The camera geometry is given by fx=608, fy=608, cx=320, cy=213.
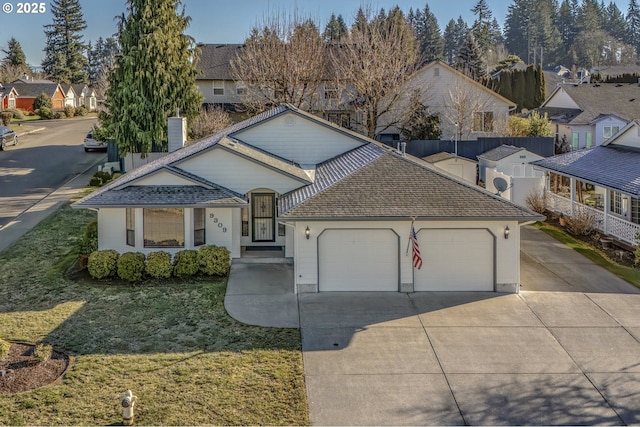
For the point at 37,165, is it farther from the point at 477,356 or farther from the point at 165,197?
the point at 477,356

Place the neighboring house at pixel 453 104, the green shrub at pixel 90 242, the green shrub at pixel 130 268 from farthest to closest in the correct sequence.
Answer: the neighboring house at pixel 453 104, the green shrub at pixel 90 242, the green shrub at pixel 130 268

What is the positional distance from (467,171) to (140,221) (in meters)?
19.8

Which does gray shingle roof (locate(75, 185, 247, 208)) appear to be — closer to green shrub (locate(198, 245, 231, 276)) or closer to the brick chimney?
green shrub (locate(198, 245, 231, 276))

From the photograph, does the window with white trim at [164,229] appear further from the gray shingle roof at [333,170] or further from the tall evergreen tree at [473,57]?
the tall evergreen tree at [473,57]

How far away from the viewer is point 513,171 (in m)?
31.6

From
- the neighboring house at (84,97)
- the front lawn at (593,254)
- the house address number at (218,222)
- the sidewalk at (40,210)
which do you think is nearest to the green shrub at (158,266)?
the house address number at (218,222)

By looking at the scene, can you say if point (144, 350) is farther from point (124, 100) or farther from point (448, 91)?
point (448, 91)

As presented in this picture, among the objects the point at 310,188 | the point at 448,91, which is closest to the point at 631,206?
the point at 310,188

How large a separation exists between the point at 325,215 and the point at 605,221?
12.8 metres

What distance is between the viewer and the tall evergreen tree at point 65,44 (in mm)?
90375

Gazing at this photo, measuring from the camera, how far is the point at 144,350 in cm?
1248

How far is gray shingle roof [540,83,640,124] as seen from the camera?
42.6m

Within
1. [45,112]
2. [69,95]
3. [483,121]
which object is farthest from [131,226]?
[69,95]

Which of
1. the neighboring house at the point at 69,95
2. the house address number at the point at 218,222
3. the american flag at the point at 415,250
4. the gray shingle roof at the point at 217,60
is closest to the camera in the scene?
the american flag at the point at 415,250
